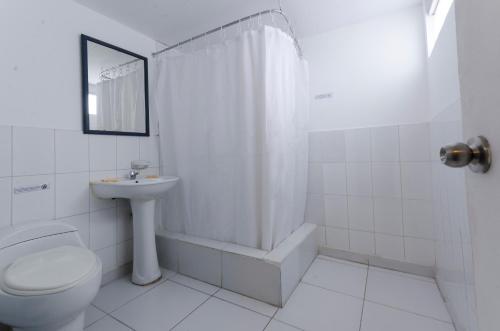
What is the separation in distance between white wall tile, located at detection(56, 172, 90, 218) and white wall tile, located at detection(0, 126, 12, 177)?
23 cm

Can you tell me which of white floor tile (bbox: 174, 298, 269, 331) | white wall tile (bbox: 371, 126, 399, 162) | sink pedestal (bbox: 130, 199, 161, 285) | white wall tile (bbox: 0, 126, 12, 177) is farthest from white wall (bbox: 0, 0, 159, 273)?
white wall tile (bbox: 371, 126, 399, 162)

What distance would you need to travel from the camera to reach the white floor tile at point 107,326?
122cm

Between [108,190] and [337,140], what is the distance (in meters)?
1.83

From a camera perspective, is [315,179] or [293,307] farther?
[315,179]

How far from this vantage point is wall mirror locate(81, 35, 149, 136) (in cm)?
158

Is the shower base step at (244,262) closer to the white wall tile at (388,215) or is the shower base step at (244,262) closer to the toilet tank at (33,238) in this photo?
the white wall tile at (388,215)

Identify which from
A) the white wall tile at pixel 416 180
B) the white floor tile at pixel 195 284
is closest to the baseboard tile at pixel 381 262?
the white wall tile at pixel 416 180

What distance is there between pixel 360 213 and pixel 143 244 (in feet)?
5.75

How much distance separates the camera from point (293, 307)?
1360 millimetres

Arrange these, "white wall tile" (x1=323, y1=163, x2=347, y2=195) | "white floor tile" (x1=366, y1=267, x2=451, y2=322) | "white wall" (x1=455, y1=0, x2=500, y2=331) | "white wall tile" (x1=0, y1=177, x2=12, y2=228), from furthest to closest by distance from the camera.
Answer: "white wall tile" (x1=323, y1=163, x2=347, y2=195), "white floor tile" (x1=366, y1=267, x2=451, y2=322), "white wall tile" (x1=0, y1=177, x2=12, y2=228), "white wall" (x1=455, y1=0, x2=500, y2=331)

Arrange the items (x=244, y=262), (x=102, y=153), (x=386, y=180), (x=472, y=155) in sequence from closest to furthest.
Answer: (x=472, y=155)
(x=244, y=262)
(x=102, y=153)
(x=386, y=180)

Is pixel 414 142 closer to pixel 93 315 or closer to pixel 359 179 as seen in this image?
pixel 359 179

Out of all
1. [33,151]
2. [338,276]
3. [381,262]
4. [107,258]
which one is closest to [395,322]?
[338,276]

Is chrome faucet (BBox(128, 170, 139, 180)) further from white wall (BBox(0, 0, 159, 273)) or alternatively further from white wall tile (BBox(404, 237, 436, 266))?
white wall tile (BBox(404, 237, 436, 266))
